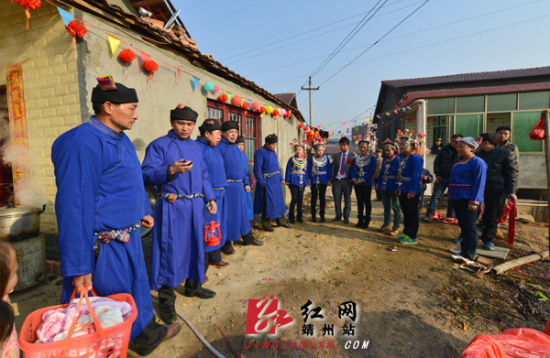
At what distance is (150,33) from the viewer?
3973mm

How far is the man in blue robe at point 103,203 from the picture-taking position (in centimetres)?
Result: 156

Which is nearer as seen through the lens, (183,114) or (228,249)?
(183,114)

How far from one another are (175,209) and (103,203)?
0.91m

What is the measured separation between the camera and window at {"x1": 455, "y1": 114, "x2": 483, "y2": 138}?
10.8 meters

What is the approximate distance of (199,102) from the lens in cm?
516

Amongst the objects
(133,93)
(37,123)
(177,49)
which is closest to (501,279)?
(133,93)

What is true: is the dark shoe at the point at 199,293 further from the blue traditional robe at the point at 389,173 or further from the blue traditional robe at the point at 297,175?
the blue traditional robe at the point at 389,173

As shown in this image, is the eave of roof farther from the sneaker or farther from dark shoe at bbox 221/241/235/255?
the sneaker

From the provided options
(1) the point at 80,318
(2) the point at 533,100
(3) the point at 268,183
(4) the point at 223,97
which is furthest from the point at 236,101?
(2) the point at 533,100

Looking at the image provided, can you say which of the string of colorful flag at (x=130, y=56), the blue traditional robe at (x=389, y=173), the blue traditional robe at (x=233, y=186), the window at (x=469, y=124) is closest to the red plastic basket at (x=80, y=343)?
the string of colorful flag at (x=130, y=56)

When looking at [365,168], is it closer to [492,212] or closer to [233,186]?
[492,212]

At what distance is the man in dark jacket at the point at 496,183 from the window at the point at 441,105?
716 cm

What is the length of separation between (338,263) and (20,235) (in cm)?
427

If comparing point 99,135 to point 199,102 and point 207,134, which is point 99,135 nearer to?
point 207,134
